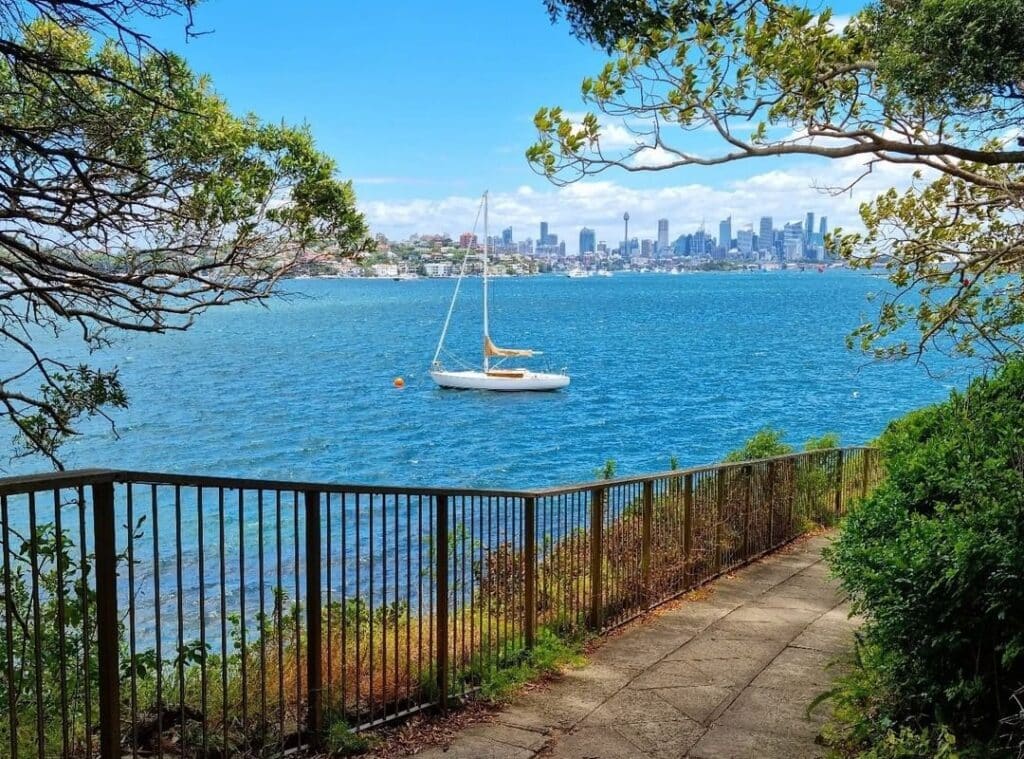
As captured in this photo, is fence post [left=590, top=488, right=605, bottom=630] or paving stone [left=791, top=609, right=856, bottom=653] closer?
paving stone [left=791, top=609, right=856, bottom=653]

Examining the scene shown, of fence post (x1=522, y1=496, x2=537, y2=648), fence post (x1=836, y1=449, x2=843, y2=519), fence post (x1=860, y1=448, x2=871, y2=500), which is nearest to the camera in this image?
fence post (x1=522, y1=496, x2=537, y2=648)

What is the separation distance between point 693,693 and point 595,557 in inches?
56.7

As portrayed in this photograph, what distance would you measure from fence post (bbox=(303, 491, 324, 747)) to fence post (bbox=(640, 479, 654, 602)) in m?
3.37

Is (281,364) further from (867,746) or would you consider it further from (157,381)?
(867,746)

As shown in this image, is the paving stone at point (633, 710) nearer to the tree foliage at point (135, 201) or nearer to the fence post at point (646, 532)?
the fence post at point (646, 532)

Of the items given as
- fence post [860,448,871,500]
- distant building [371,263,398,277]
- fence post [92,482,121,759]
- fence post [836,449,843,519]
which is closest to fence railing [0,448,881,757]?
fence post [92,482,121,759]

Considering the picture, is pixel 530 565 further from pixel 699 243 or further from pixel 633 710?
pixel 699 243

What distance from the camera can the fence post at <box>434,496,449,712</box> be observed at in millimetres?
4793

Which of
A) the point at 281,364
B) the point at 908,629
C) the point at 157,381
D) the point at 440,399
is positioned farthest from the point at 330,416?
the point at 908,629

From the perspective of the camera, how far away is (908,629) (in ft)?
11.5

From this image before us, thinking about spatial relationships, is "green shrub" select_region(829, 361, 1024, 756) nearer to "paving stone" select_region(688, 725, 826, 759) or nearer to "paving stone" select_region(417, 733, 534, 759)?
"paving stone" select_region(688, 725, 826, 759)

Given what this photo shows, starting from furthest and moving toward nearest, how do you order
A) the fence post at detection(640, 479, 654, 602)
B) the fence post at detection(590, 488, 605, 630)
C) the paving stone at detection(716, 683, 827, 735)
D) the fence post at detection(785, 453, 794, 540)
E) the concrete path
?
the fence post at detection(785, 453, 794, 540) < the fence post at detection(640, 479, 654, 602) < the fence post at detection(590, 488, 605, 630) < the paving stone at detection(716, 683, 827, 735) < the concrete path

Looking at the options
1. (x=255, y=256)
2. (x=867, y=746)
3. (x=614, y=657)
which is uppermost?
(x=255, y=256)

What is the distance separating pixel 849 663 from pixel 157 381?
50392 millimetres
